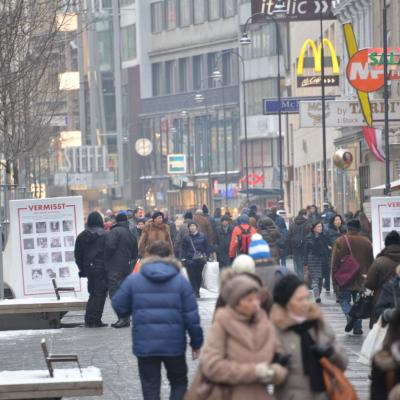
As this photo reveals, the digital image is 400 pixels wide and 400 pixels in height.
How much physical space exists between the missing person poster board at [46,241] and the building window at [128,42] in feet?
335

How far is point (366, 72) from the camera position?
130ft

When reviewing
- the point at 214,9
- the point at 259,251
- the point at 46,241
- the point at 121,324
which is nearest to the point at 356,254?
the point at 121,324

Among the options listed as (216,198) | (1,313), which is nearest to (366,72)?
(1,313)

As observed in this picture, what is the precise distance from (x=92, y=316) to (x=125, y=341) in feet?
8.78

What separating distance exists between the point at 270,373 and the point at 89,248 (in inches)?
559

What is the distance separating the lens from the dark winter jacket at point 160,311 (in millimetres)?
11445

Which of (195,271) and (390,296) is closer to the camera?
(390,296)

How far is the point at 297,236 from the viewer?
33.0 m

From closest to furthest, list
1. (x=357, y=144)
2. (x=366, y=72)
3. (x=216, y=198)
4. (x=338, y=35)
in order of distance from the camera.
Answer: (x=366, y=72) → (x=357, y=144) → (x=338, y=35) → (x=216, y=198)

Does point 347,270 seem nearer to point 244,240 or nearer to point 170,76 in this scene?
point 244,240

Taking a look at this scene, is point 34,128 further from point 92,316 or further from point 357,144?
point 92,316

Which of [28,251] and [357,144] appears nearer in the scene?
[28,251]

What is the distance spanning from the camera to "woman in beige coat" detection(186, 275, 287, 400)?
30.1 feet

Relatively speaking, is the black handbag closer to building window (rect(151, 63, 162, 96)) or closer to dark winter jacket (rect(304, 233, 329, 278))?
dark winter jacket (rect(304, 233, 329, 278))
